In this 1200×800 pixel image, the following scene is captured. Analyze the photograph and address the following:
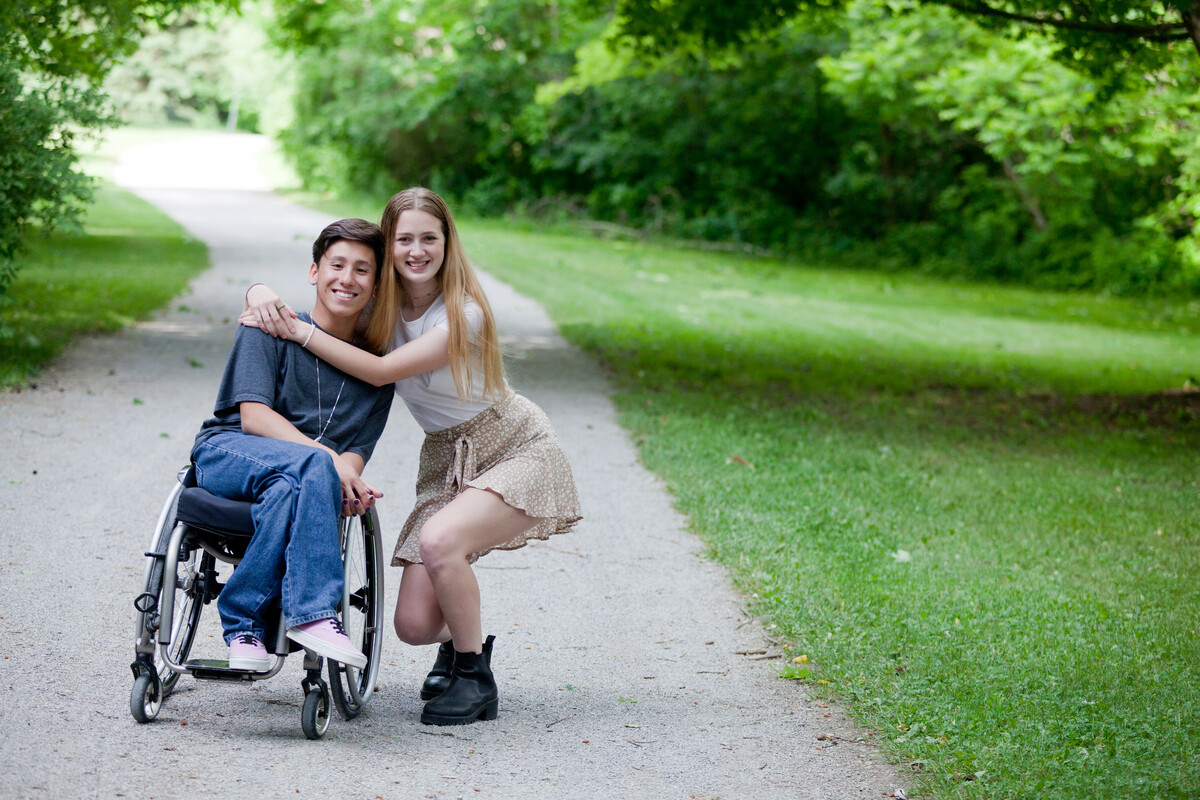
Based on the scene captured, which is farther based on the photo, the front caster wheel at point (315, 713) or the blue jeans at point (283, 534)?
the front caster wheel at point (315, 713)

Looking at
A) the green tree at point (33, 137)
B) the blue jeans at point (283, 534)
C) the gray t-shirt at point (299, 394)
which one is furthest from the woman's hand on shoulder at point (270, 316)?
the green tree at point (33, 137)

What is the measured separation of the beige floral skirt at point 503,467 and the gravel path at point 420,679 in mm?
699

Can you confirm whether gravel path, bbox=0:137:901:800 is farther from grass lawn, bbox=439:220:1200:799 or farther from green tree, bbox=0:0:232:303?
green tree, bbox=0:0:232:303

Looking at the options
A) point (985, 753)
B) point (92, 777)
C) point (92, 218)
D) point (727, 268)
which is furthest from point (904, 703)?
point (92, 218)

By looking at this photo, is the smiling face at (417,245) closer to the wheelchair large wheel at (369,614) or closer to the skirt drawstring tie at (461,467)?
the skirt drawstring tie at (461,467)

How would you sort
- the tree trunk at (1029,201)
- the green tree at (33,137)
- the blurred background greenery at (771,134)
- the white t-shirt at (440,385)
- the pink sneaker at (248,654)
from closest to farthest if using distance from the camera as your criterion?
the pink sneaker at (248,654)
the white t-shirt at (440,385)
the green tree at (33,137)
the blurred background greenery at (771,134)
the tree trunk at (1029,201)

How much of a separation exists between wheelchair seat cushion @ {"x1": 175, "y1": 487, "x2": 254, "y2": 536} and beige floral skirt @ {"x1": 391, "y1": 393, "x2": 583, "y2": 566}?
0.63 metres

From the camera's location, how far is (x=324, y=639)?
349 centimetres

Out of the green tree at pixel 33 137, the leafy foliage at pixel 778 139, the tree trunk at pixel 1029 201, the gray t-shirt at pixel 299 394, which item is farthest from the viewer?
the tree trunk at pixel 1029 201

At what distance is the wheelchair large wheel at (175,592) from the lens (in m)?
3.52

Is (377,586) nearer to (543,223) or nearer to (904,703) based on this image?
(904,703)

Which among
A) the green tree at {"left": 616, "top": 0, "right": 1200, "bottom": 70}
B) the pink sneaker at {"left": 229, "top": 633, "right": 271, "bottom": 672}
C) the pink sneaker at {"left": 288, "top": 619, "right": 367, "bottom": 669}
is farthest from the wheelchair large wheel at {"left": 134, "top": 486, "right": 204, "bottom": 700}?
the green tree at {"left": 616, "top": 0, "right": 1200, "bottom": 70}

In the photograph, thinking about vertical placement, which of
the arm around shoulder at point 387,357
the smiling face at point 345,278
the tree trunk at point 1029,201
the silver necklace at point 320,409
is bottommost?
the silver necklace at point 320,409

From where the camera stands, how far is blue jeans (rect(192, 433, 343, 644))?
3.48 m
